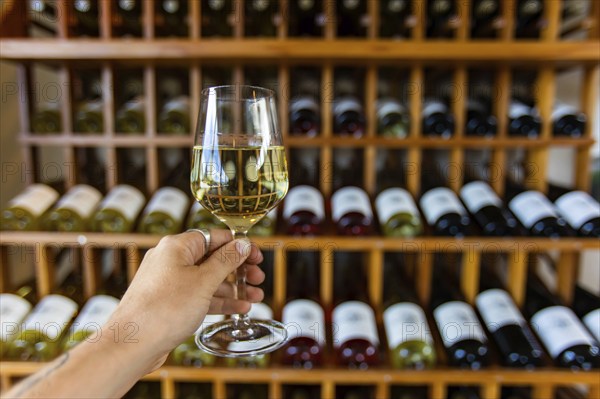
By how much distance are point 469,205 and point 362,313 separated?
33 cm

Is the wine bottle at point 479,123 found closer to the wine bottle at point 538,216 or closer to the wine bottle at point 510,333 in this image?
the wine bottle at point 538,216

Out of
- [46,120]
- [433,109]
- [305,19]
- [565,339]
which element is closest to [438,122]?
[433,109]

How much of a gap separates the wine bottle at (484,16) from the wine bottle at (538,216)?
398 millimetres

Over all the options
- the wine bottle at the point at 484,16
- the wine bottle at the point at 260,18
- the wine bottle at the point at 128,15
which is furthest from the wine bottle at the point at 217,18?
the wine bottle at the point at 484,16

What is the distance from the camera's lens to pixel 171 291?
440 millimetres

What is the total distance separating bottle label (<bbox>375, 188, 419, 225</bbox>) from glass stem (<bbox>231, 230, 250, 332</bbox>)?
1.64 ft

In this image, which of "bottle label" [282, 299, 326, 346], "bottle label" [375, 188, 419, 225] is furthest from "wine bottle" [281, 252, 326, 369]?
"bottle label" [375, 188, 419, 225]

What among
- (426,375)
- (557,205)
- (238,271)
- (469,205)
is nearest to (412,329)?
(426,375)

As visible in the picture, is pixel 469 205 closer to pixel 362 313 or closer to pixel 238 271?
pixel 362 313

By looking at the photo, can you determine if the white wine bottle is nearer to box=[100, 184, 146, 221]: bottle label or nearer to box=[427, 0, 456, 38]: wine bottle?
box=[100, 184, 146, 221]: bottle label

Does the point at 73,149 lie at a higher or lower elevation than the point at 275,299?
higher

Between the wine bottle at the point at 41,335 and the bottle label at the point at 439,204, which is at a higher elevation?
the bottle label at the point at 439,204

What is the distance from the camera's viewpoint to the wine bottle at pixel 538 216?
962 mm

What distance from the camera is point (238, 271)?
1.69 ft
